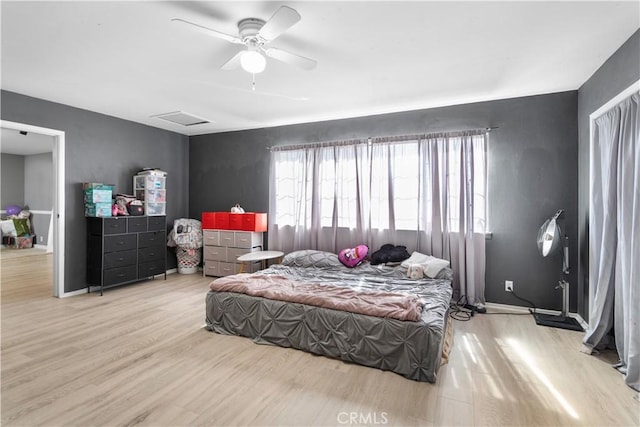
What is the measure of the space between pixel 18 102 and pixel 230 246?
314 cm

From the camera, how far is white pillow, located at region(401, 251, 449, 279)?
3.70 m

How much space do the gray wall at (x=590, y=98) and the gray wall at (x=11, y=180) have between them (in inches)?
467

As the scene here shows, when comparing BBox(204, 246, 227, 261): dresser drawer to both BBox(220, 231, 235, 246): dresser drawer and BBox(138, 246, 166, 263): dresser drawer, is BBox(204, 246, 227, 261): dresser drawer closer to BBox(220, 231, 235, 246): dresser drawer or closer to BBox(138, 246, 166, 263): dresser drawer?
BBox(220, 231, 235, 246): dresser drawer

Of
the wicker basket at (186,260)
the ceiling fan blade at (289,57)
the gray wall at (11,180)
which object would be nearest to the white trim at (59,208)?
the wicker basket at (186,260)

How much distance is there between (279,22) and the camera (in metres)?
1.92

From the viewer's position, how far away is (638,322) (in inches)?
85.2

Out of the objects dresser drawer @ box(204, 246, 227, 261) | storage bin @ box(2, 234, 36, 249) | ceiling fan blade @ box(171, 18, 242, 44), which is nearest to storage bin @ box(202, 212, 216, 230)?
dresser drawer @ box(204, 246, 227, 261)

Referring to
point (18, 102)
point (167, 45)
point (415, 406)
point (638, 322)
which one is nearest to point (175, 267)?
point (18, 102)

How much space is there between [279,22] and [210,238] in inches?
162

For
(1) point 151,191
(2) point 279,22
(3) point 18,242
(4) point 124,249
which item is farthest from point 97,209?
(3) point 18,242

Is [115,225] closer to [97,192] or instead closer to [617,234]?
[97,192]

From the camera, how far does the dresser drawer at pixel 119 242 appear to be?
4.35m

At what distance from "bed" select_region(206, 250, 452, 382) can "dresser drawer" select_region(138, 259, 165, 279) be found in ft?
7.30

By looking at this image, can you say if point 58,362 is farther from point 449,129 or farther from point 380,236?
point 449,129
